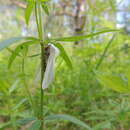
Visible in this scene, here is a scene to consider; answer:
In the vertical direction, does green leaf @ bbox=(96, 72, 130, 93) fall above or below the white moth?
below

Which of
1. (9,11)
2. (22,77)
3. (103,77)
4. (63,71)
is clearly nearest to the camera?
(103,77)

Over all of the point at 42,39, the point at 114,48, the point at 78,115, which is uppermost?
the point at 42,39

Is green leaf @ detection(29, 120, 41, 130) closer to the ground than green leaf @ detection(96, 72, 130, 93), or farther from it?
closer to the ground

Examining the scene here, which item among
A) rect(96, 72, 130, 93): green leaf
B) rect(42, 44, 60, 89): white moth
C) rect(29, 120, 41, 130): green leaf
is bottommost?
rect(29, 120, 41, 130): green leaf

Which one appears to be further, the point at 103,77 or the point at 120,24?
the point at 120,24

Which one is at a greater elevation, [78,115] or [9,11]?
[9,11]

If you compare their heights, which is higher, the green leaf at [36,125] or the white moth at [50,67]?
the white moth at [50,67]

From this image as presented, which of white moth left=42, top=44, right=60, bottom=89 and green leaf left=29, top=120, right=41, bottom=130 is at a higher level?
white moth left=42, top=44, right=60, bottom=89

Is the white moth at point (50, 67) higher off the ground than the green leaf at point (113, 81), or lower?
higher

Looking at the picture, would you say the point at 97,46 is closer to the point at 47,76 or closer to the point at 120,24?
the point at 120,24

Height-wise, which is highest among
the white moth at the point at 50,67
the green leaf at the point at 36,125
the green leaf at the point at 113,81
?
the white moth at the point at 50,67

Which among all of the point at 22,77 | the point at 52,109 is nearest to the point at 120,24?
the point at 52,109
